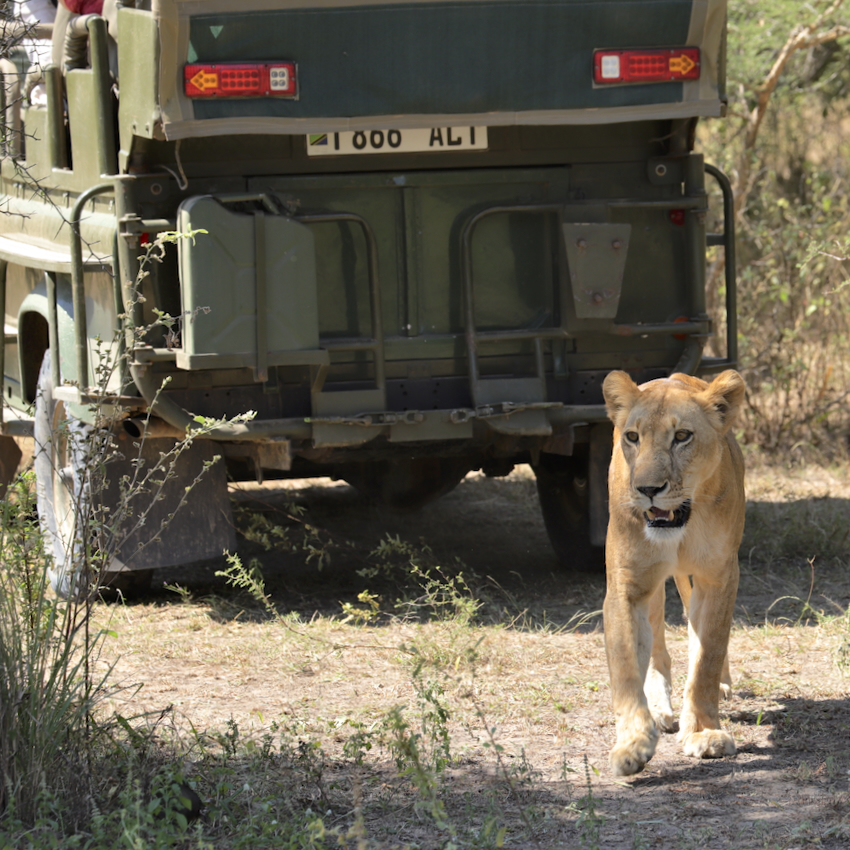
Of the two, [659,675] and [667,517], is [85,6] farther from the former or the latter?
[659,675]

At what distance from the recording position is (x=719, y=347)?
969 cm

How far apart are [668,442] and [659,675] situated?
91cm

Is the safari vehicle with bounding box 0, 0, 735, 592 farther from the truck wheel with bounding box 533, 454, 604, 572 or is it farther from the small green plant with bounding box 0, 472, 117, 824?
the small green plant with bounding box 0, 472, 117, 824

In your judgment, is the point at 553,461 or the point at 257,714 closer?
the point at 257,714

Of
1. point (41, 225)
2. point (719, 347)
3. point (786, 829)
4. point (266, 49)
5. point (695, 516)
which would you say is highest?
point (266, 49)

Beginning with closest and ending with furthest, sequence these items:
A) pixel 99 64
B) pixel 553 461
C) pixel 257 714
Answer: pixel 257 714
pixel 99 64
pixel 553 461

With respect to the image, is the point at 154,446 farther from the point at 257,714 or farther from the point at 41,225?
the point at 257,714

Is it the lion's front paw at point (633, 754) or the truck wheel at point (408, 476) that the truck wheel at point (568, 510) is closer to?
the truck wheel at point (408, 476)

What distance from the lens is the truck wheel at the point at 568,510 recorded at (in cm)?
637

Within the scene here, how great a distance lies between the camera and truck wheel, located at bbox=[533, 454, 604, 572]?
637cm

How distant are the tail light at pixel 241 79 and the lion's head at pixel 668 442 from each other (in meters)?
1.94

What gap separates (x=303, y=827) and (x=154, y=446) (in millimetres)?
2779

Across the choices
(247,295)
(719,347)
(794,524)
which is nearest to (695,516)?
(247,295)

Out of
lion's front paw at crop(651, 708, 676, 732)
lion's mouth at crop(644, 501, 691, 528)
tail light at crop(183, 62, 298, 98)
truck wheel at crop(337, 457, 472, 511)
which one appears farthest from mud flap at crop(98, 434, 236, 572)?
lion's mouth at crop(644, 501, 691, 528)
